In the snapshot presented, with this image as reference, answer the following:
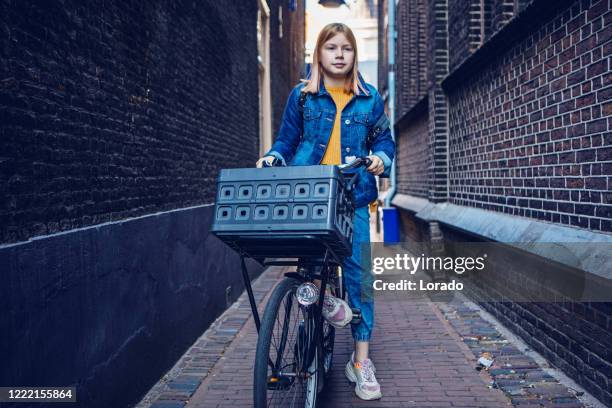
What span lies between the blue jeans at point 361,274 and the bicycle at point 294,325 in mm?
215

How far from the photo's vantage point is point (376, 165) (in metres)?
2.71

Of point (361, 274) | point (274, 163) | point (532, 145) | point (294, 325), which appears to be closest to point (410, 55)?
point (532, 145)

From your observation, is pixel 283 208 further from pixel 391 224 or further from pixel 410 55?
pixel 410 55

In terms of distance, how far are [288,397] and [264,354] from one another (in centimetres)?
51

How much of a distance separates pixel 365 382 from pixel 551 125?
88.4 inches

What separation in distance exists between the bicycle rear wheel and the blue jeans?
19.1 inches

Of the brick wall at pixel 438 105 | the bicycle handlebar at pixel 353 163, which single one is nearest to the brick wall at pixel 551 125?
the brick wall at pixel 438 105

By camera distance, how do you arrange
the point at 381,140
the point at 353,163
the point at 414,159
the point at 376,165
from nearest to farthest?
1. the point at 353,163
2. the point at 376,165
3. the point at 381,140
4. the point at 414,159

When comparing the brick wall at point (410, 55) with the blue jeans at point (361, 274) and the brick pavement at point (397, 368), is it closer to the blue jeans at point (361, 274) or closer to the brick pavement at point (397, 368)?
the brick pavement at point (397, 368)

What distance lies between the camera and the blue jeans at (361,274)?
125 inches

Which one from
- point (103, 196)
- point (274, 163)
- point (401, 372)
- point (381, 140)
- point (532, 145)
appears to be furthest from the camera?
point (532, 145)

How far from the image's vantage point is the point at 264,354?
89.3 inches

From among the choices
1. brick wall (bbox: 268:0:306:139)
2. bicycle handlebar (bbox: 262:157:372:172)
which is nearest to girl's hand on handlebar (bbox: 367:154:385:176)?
bicycle handlebar (bbox: 262:157:372:172)

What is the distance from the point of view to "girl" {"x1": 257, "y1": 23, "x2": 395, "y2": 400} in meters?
3.01
